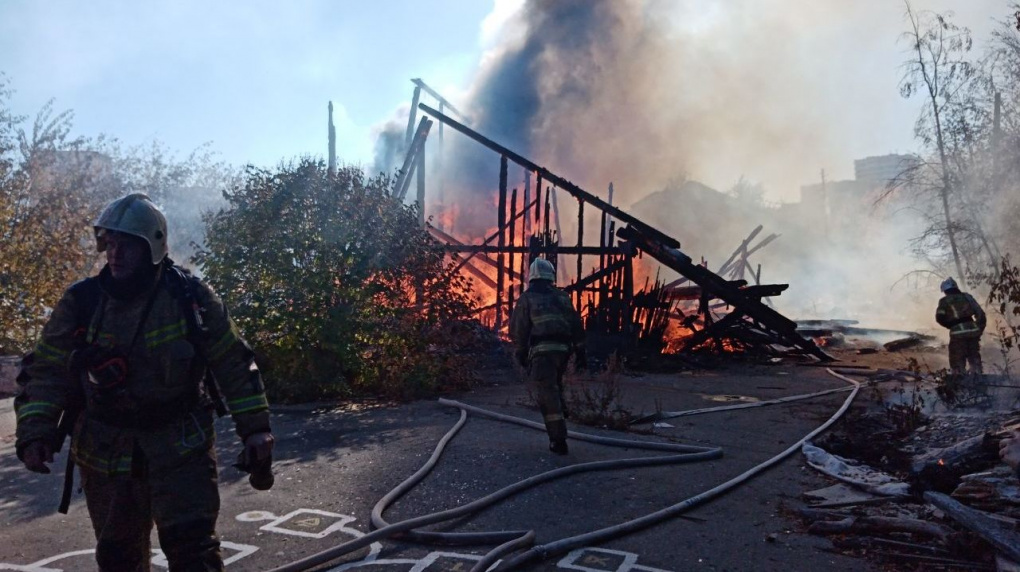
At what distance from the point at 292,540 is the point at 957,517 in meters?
3.91

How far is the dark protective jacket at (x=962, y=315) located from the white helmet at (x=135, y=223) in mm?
10910


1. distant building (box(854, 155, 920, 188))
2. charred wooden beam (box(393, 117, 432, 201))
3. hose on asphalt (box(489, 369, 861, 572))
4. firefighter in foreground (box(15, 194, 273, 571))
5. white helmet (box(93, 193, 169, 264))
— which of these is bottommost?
hose on asphalt (box(489, 369, 861, 572))

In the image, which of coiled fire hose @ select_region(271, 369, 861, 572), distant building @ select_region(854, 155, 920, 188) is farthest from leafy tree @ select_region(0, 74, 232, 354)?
distant building @ select_region(854, 155, 920, 188)

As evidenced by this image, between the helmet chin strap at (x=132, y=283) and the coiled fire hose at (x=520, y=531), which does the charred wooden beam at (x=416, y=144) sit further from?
the helmet chin strap at (x=132, y=283)

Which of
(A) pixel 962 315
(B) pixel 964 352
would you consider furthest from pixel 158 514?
(B) pixel 964 352

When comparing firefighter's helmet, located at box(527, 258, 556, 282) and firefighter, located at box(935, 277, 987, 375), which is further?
firefighter, located at box(935, 277, 987, 375)

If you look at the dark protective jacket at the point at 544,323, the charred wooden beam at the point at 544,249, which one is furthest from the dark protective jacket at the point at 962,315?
the dark protective jacket at the point at 544,323

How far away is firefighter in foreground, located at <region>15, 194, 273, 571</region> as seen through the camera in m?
2.91

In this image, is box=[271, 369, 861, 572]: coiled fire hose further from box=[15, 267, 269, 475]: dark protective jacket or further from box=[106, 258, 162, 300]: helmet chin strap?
box=[106, 258, 162, 300]: helmet chin strap

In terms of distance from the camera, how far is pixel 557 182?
1542cm

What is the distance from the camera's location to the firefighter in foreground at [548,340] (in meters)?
6.67

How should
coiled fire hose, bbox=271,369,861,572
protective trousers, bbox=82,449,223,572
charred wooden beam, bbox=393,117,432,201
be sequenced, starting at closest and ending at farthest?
protective trousers, bbox=82,449,223,572 < coiled fire hose, bbox=271,369,861,572 < charred wooden beam, bbox=393,117,432,201

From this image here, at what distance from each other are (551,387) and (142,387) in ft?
13.7

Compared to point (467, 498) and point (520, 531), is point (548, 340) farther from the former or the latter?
point (520, 531)
